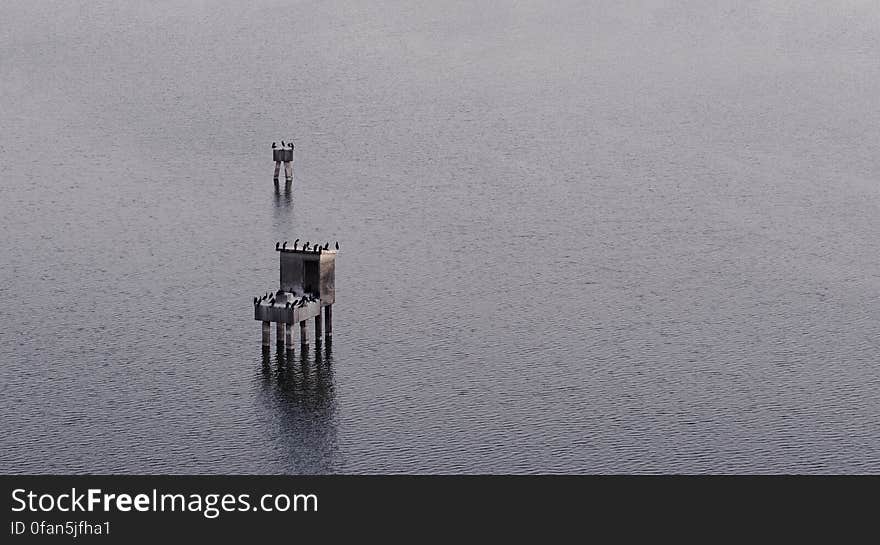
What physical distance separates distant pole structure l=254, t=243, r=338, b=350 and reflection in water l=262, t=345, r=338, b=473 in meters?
1.37

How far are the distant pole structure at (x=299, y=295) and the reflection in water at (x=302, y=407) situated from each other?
4.49 ft

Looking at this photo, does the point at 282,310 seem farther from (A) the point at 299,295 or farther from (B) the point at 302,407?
(B) the point at 302,407

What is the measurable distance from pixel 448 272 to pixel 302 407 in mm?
32850

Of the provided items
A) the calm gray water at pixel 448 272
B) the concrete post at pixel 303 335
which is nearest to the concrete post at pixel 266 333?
the calm gray water at pixel 448 272

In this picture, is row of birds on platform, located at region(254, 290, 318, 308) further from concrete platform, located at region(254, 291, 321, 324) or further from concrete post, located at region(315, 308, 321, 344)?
concrete post, located at region(315, 308, 321, 344)

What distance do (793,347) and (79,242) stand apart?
189 ft

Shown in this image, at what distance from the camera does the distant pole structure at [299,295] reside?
93.2 m

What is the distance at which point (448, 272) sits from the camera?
118562 millimetres

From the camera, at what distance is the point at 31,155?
531ft

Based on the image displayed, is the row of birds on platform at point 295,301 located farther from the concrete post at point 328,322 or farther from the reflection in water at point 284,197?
the reflection in water at point 284,197

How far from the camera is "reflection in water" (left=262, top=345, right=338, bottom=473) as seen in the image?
262 feet
